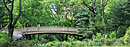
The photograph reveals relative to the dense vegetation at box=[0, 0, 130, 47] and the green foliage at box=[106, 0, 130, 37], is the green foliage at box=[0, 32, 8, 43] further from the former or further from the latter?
the green foliage at box=[106, 0, 130, 37]

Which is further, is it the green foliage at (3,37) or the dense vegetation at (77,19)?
the dense vegetation at (77,19)

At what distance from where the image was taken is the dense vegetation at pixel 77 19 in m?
17.0

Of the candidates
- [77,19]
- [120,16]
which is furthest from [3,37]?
[120,16]

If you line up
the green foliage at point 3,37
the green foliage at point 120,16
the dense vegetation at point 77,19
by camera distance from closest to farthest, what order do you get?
the green foliage at point 3,37 < the dense vegetation at point 77,19 < the green foliage at point 120,16

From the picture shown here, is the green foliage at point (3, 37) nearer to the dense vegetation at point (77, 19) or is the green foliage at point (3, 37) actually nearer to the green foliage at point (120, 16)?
the dense vegetation at point (77, 19)

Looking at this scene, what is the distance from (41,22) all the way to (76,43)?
46.8ft

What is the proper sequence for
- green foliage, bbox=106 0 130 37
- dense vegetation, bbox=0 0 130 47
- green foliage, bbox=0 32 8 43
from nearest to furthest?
1. green foliage, bbox=0 32 8 43
2. dense vegetation, bbox=0 0 130 47
3. green foliage, bbox=106 0 130 37

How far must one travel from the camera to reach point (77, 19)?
2641 centimetres

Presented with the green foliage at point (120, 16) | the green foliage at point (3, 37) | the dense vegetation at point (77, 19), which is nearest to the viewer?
the green foliage at point (3, 37)

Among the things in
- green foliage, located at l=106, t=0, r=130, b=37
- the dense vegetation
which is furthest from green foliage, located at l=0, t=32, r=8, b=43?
green foliage, located at l=106, t=0, r=130, b=37

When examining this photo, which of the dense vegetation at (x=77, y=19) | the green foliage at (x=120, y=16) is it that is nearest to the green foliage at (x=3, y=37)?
the dense vegetation at (x=77, y=19)

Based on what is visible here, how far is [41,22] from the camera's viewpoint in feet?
99.1

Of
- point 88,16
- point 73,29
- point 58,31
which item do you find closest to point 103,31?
point 88,16

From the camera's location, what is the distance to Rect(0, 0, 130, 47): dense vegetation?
17.0 m
